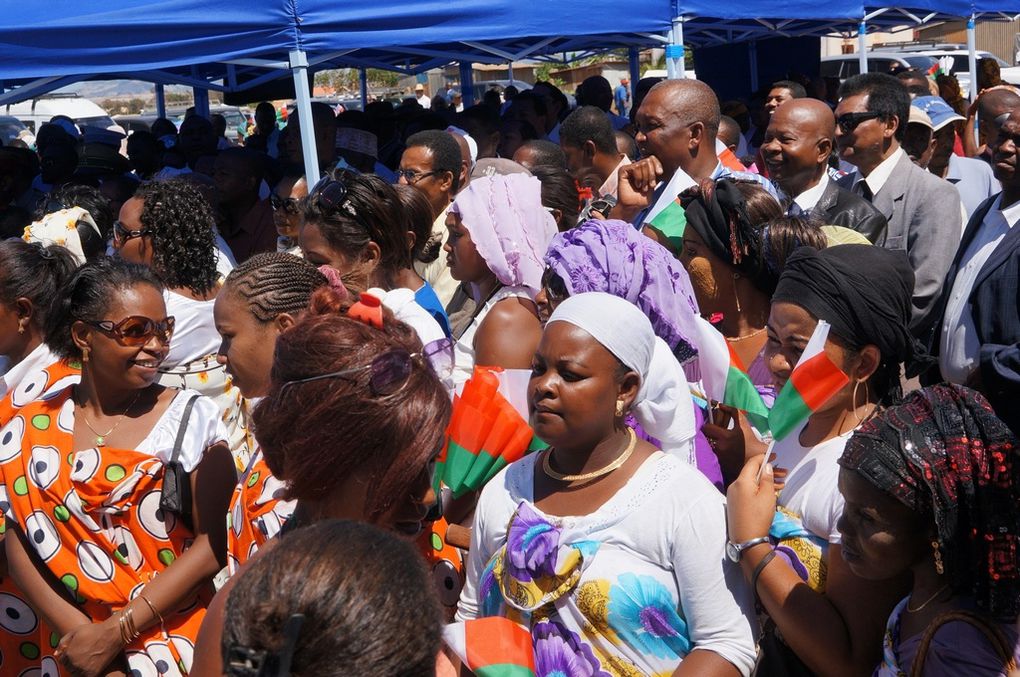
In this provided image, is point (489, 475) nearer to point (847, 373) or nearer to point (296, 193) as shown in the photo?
point (847, 373)

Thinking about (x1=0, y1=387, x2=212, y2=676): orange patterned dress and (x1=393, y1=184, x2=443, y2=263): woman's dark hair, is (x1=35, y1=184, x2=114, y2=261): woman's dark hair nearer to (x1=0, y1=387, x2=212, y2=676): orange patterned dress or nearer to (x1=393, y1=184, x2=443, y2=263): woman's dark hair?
(x1=393, y1=184, x2=443, y2=263): woman's dark hair

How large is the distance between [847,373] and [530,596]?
3.16 ft

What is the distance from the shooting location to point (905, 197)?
511cm

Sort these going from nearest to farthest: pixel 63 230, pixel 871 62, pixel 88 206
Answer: pixel 63 230, pixel 88 206, pixel 871 62

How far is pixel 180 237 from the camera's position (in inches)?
176

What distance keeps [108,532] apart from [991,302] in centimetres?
276

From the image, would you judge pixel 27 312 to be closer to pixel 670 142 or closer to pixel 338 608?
pixel 338 608

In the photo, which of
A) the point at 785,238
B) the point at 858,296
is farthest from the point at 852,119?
the point at 858,296

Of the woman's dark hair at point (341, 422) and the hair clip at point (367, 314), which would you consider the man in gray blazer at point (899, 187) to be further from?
the woman's dark hair at point (341, 422)

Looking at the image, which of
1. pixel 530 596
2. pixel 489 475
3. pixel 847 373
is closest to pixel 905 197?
pixel 847 373

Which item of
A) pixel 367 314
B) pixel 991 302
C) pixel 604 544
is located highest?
pixel 367 314

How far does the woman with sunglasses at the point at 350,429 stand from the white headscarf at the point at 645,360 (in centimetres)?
44

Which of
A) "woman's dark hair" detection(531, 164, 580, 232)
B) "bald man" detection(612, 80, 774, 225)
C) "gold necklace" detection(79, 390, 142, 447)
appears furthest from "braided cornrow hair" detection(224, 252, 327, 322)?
"bald man" detection(612, 80, 774, 225)

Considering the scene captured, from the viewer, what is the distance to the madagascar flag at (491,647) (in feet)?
7.20
